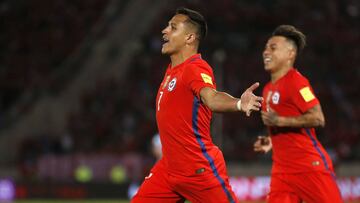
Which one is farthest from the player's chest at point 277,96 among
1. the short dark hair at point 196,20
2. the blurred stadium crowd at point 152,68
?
the blurred stadium crowd at point 152,68

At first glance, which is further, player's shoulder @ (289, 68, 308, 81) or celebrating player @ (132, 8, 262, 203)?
player's shoulder @ (289, 68, 308, 81)

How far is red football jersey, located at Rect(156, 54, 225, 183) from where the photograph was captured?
6.09m

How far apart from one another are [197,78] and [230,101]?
500mm

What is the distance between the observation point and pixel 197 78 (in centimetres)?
595

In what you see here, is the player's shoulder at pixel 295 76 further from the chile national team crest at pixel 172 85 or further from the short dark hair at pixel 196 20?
the chile national team crest at pixel 172 85

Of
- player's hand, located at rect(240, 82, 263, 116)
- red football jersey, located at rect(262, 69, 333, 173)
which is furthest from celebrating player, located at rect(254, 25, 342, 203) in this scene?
player's hand, located at rect(240, 82, 263, 116)

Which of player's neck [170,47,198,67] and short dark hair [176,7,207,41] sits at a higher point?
short dark hair [176,7,207,41]

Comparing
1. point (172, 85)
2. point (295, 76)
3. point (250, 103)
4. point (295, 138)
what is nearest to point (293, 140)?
point (295, 138)

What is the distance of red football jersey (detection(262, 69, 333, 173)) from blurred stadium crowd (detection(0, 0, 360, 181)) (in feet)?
33.4

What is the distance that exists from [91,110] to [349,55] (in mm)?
6911

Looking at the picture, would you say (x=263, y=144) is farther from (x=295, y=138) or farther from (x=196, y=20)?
(x=196, y=20)

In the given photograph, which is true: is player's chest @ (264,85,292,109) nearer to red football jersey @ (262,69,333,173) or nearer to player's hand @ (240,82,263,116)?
red football jersey @ (262,69,333,173)

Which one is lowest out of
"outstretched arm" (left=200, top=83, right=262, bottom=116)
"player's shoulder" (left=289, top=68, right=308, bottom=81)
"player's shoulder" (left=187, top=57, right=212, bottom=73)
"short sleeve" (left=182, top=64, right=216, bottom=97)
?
"player's shoulder" (left=289, top=68, right=308, bottom=81)

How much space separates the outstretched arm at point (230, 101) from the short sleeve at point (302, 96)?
1801 mm
